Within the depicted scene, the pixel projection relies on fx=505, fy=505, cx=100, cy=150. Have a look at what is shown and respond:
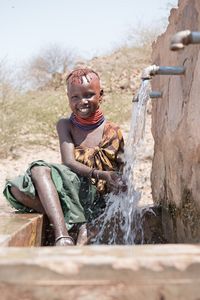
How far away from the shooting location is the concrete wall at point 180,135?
197cm

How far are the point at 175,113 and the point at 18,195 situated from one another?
0.83 meters

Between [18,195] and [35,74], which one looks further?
[35,74]

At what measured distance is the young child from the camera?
2232 millimetres

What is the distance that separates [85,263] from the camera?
0.96 m

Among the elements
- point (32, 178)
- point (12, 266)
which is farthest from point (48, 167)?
point (12, 266)

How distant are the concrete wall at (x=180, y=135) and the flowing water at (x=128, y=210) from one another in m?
0.14

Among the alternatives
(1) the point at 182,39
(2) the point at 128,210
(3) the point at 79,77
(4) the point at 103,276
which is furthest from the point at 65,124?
(4) the point at 103,276

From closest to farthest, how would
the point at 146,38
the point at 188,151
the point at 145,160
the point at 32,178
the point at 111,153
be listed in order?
the point at 188,151 < the point at 32,178 < the point at 111,153 < the point at 145,160 < the point at 146,38

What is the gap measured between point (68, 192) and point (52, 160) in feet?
16.4

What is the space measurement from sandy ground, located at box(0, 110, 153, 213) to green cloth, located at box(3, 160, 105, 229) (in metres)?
2.25

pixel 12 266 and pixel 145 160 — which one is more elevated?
pixel 12 266

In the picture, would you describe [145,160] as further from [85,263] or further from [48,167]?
[85,263]

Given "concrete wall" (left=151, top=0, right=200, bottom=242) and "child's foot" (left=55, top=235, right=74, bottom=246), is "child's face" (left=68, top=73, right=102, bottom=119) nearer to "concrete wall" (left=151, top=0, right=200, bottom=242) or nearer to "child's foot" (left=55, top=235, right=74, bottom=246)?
"concrete wall" (left=151, top=0, right=200, bottom=242)

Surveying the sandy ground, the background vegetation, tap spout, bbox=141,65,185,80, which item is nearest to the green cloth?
Result: tap spout, bbox=141,65,185,80
